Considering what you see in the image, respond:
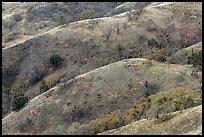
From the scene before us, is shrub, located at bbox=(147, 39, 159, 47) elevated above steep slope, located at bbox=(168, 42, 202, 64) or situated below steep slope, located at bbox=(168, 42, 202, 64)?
below

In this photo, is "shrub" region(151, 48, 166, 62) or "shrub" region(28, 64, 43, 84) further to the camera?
"shrub" region(28, 64, 43, 84)

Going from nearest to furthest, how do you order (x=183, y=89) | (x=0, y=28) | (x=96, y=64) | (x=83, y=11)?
1. (x=183, y=89)
2. (x=96, y=64)
3. (x=0, y=28)
4. (x=83, y=11)

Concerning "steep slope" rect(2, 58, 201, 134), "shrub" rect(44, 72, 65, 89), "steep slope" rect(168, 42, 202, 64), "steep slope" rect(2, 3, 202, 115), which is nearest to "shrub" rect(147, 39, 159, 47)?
"steep slope" rect(2, 3, 202, 115)

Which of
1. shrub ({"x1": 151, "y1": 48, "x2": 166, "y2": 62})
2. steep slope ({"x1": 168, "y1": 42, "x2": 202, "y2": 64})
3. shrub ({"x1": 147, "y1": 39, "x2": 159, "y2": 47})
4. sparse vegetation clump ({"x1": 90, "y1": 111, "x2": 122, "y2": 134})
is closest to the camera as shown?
sparse vegetation clump ({"x1": 90, "y1": 111, "x2": 122, "y2": 134})

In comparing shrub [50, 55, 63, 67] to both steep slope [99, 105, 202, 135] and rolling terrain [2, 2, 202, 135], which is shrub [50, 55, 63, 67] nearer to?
rolling terrain [2, 2, 202, 135]

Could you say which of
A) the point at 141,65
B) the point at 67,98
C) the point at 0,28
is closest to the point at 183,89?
the point at 141,65

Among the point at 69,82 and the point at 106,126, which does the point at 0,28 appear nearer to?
the point at 69,82
